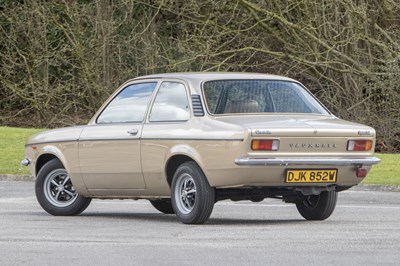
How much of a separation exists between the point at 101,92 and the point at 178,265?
26.5m

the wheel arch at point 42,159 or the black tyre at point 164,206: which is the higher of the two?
the wheel arch at point 42,159

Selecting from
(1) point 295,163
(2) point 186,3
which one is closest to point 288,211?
(1) point 295,163

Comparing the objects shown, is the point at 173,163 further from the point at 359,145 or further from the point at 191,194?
the point at 359,145

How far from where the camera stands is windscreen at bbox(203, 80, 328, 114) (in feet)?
42.9

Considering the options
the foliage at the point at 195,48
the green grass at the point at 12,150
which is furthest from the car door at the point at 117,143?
the foliage at the point at 195,48

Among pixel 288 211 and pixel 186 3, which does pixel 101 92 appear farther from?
pixel 288 211

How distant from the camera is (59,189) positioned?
1429cm

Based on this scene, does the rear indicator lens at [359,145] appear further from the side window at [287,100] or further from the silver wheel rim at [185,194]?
the silver wheel rim at [185,194]

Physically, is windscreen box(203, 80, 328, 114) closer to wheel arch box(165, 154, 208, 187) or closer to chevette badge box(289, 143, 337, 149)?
wheel arch box(165, 154, 208, 187)

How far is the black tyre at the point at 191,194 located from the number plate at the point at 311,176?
0.78m

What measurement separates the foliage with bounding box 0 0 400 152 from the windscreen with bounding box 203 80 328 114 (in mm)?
16290

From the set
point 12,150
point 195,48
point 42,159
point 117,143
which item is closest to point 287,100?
point 117,143

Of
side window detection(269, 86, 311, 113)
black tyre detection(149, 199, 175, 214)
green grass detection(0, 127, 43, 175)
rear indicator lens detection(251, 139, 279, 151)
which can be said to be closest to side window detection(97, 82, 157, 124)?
black tyre detection(149, 199, 175, 214)

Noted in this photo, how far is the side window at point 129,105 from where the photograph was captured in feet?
44.8
